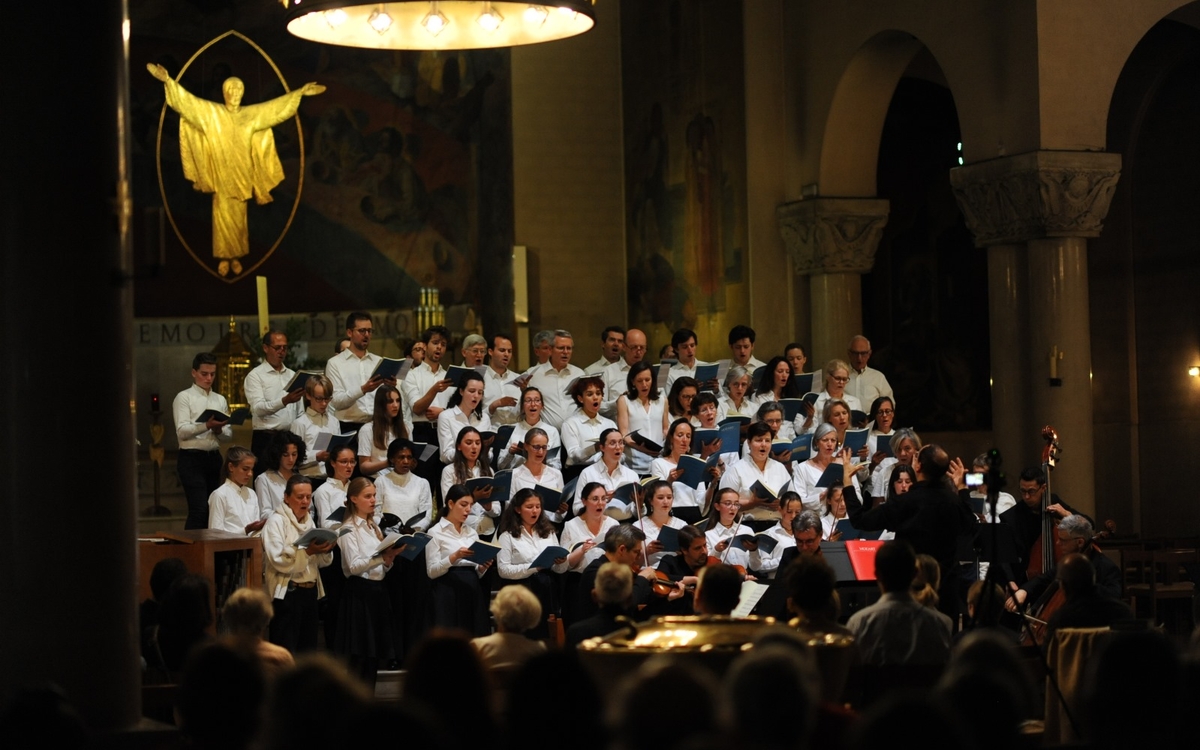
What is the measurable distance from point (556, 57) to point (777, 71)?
3.05 meters

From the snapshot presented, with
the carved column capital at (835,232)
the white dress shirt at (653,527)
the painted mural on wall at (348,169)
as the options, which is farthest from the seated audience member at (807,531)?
the painted mural on wall at (348,169)

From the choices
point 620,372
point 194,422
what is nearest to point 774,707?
point 194,422

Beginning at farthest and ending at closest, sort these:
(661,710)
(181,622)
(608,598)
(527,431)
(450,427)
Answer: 1. (450,427)
2. (527,431)
3. (608,598)
4. (181,622)
5. (661,710)

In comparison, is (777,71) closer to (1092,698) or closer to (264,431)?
(264,431)

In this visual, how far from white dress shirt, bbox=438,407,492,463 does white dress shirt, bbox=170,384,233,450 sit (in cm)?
159

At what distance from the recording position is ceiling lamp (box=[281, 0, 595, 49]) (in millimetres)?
8000

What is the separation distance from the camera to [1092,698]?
4.12 m

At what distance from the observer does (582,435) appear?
1227cm

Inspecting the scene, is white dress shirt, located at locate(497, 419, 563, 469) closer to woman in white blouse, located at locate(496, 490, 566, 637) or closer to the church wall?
woman in white blouse, located at locate(496, 490, 566, 637)

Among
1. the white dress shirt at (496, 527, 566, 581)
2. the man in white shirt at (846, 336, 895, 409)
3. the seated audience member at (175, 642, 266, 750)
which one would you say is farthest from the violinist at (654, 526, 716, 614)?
the seated audience member at (175, 642, 266, 750)

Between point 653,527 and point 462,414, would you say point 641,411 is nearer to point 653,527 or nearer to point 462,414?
point 462,414

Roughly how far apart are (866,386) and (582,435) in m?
2.97

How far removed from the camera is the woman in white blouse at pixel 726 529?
1100 centimetres

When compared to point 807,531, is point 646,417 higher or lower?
higher
